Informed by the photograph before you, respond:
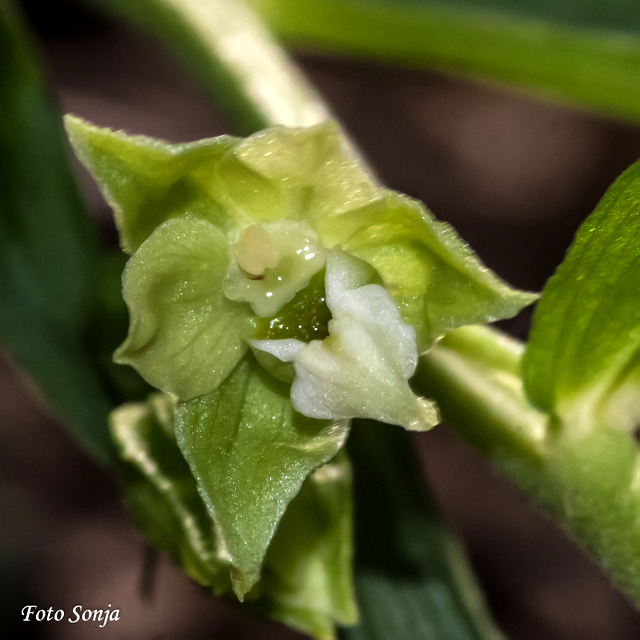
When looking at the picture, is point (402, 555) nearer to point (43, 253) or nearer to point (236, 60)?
point (43, 253)

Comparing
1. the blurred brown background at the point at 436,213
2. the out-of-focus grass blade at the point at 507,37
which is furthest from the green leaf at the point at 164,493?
the blurred brown background at the point at 436,213

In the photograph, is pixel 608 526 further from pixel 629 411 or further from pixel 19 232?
pixel 19 232

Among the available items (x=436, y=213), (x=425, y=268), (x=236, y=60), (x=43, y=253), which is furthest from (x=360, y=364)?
(x=436, y=213)

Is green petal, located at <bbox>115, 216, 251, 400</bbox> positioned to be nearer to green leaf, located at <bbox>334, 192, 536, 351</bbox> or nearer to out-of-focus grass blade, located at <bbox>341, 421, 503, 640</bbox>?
green leaf, located at <bbox>334, 192, 536, 351</bbox>

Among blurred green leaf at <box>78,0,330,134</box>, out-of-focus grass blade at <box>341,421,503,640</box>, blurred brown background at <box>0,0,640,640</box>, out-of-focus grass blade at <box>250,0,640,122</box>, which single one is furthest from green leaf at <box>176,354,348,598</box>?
blurred brown background at <box>0,0,640,640</box>

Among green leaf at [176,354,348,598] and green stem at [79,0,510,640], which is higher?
green leaf at [176,354,348,598]

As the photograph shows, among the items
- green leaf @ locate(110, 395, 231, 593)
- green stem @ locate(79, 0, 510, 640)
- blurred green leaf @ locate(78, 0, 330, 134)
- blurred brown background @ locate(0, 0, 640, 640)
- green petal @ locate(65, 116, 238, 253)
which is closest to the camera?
green petal @ locate(65, 116, 238, 253)

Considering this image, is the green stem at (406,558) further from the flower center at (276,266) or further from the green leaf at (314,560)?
the flower center at (276,266)
